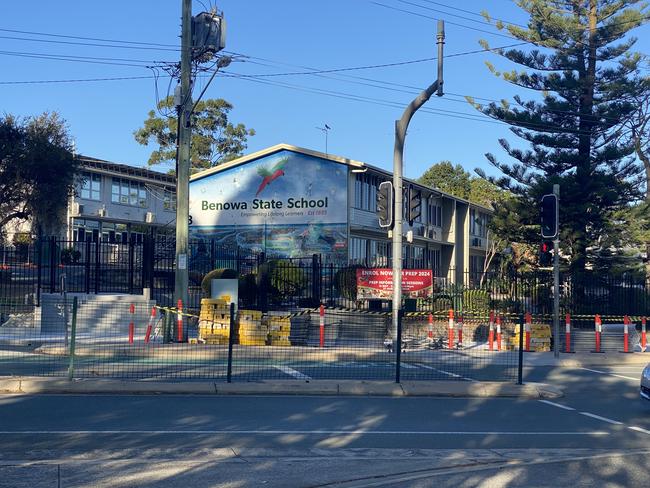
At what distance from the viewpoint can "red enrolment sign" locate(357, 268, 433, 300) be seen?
23.3m

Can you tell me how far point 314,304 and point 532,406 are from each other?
54.0 feet

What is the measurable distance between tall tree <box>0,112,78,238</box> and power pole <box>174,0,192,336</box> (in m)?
15.0

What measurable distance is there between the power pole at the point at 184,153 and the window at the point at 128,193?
3506 cm

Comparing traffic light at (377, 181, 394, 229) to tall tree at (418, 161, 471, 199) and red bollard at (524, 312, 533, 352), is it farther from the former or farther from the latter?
tall tree at (418, 161, 471, 199)

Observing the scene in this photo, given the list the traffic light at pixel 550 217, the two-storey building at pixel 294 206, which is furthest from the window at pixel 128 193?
the traffic light at pixel 550 217

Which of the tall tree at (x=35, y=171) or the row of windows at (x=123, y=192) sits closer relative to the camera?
the tall tree at (x=35, y=171)

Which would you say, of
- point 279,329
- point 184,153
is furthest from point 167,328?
point 184,153

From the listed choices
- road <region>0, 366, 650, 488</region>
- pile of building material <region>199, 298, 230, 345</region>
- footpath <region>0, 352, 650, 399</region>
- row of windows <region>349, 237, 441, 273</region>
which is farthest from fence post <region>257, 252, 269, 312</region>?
road <region>0, 366, 650, 488</region>

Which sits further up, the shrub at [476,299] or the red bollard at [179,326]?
the shrub at [476,299]

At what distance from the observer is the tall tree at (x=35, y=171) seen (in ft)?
116

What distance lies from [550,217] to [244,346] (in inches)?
329

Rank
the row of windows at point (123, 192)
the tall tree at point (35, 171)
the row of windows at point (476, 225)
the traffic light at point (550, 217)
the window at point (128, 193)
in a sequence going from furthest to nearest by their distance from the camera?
the row of windows at point (476, 225)
the window at point (128, 193)
the row of windows at point (123, 192)
the tall tree at point (35, 171)
the traffic light at point (550, 217)

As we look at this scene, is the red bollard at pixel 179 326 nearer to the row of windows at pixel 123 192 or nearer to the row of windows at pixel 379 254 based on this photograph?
the row of windows at pixel 379 254

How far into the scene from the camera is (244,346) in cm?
2011
